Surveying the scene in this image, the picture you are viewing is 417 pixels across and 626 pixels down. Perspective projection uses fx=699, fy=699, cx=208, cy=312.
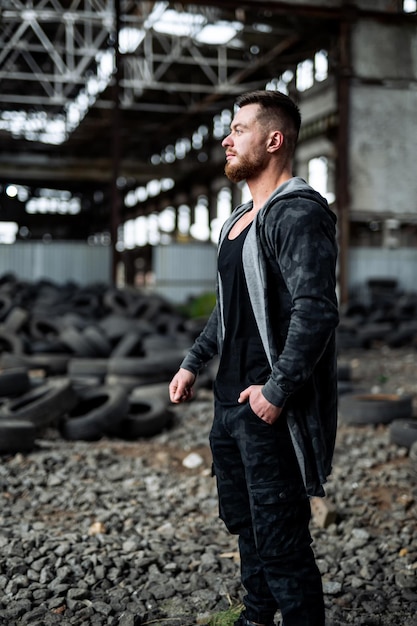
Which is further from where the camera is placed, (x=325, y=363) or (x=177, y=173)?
(x=177, y=173)

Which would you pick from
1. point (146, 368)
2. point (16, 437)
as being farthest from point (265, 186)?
point (146, 368)

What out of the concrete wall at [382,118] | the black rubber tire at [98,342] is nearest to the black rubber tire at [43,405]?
the black rubber tire at [98,342]

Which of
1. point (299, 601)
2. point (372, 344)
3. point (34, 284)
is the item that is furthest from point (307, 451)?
point (34, 284)

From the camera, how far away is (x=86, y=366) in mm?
7805

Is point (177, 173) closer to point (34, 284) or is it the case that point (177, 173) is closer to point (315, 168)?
point (315, 168)

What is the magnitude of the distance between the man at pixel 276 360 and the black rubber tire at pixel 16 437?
3087 mm

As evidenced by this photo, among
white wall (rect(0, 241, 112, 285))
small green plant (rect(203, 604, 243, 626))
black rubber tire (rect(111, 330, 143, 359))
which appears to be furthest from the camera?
white wall (rect(0, 241, 112, 285))

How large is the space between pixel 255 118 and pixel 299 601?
1543 mm

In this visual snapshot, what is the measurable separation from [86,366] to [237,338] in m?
5.71

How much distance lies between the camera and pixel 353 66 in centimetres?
1502

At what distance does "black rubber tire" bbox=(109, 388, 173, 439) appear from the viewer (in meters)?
5.93

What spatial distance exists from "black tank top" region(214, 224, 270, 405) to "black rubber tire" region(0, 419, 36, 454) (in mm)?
3170

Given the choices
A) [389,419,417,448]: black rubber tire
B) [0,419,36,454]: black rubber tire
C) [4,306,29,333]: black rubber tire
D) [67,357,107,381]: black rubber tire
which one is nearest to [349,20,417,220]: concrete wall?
[4,306,29,333]: black rubber tire

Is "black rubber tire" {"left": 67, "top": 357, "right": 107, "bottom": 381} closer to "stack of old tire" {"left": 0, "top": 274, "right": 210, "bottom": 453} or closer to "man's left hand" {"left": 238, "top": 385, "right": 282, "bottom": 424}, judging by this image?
"stack of old tire" {"left": 0, "top": 274, "right": 210, "bottom": 453}
